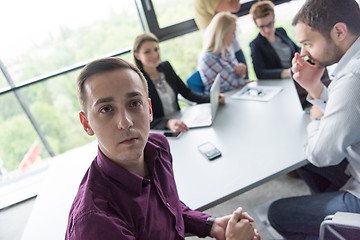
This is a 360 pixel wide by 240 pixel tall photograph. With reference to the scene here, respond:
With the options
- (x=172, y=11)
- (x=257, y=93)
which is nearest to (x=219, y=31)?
(x=257, y=93)

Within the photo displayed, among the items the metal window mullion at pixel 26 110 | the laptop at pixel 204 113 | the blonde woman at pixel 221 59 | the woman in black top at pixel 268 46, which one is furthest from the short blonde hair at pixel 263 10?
the metal window mullion at pixel 26 110

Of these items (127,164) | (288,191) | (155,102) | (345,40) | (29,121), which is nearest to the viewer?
(127,164)

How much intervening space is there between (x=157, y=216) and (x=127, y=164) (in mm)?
232

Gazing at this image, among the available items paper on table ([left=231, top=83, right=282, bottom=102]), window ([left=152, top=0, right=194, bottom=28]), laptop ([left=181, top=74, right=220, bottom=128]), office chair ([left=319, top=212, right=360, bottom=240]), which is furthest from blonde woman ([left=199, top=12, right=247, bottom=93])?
office chair ([left=319, top=212, right=360, bottom=240])

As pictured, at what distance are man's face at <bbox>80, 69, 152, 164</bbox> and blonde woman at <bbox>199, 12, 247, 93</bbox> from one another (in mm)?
1628

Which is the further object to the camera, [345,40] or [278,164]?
[278,164]

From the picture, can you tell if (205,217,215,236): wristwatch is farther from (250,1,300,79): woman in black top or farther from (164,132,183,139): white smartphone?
(250,1,300,79): woman in black top

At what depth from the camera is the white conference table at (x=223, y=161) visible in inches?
46.6

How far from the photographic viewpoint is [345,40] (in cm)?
113

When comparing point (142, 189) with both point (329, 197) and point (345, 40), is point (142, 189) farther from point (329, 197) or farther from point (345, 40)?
point (345, 40)

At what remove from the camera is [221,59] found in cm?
247

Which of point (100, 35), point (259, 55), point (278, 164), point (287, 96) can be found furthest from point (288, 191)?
point (100, 35)

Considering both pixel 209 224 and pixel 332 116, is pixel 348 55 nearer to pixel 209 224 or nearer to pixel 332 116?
pixel 332 116

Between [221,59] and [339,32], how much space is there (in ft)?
4.61
